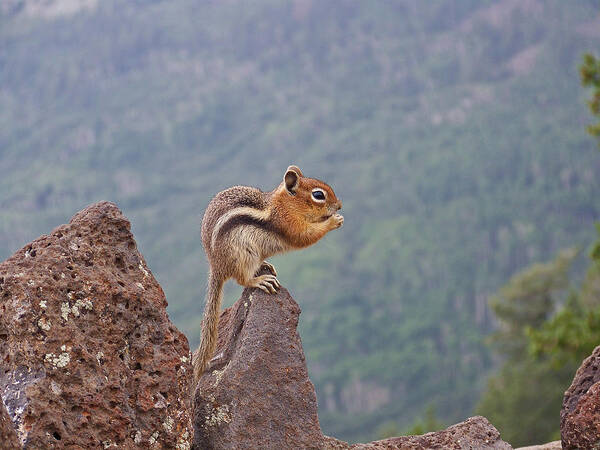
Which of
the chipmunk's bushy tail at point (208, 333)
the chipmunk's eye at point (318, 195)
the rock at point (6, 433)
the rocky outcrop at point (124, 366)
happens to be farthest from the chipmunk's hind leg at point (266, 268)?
the rock at point (6, 433)

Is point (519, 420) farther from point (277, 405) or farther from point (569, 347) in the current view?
point (277, 405)

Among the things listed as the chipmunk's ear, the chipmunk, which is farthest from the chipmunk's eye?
the chipmunk's ear

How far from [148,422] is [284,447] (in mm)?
1725

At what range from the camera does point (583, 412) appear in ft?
32.4

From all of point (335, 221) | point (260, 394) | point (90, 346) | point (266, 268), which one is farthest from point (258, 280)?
point (90, 346)

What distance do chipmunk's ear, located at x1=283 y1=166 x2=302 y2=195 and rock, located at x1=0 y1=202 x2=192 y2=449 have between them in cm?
306

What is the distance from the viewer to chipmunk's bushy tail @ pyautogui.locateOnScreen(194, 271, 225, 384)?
34.4 ft

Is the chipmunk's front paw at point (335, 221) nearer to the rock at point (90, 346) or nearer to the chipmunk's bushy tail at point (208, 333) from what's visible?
the chipmunk's bushy tail at point (208, 333)

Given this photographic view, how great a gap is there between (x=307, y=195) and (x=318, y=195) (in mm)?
162

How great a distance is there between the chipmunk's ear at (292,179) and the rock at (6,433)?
5.68 m

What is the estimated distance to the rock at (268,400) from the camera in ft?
31.0

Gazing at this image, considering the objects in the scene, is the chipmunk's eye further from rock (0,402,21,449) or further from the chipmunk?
rock (0,402,21,449)

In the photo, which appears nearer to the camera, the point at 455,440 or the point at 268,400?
the point at 268,400

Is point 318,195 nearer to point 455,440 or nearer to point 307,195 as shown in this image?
point 307,195
